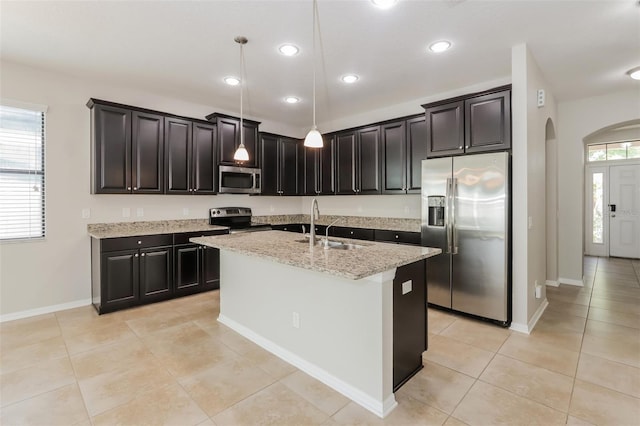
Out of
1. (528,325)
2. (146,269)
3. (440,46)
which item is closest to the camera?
(440,46)

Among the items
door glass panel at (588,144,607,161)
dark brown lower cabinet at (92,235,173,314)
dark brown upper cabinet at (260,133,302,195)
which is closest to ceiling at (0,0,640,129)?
dark brown upper cabinet at (260,133,302,195)

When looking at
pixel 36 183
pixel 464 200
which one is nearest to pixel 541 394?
pixel 464 200

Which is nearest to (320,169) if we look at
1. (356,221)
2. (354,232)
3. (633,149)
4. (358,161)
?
(358,161)

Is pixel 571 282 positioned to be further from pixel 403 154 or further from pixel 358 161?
pixel 358 161

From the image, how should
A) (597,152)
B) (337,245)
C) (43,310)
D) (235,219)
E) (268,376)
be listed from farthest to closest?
(597,152) → (235,219) → (43,310) → (337,245) → (268,376)

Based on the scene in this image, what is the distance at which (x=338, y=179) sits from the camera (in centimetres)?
521

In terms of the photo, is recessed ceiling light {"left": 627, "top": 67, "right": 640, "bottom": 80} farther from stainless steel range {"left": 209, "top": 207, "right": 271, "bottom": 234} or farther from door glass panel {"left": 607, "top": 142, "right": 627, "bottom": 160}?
stainless steel range {"left": 209, "top": 207, "right": 271, "bottom": 234}

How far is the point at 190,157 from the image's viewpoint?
4422 mm

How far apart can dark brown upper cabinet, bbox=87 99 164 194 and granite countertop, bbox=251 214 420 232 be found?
191 cm

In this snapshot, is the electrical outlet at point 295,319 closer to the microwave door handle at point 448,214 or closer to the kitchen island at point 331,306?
the kitchen island at point 331,306

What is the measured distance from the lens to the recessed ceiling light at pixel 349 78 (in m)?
3.74

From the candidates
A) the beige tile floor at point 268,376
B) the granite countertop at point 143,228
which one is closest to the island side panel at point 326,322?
the beige tile floor at point 268,376

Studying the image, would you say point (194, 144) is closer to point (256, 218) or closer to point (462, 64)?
point (256, 218)

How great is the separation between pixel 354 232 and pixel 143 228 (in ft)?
9.79
